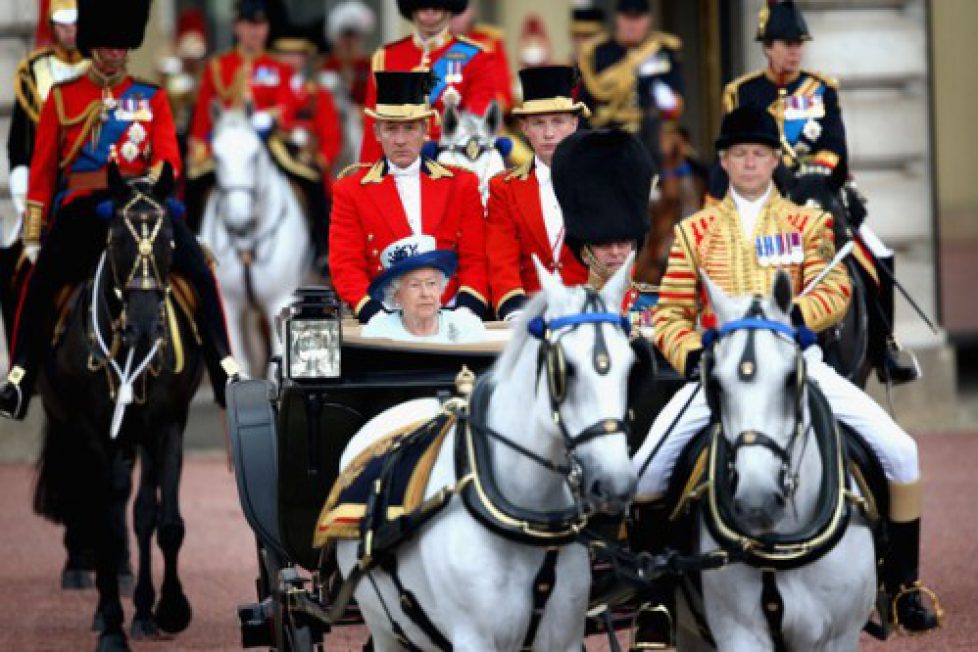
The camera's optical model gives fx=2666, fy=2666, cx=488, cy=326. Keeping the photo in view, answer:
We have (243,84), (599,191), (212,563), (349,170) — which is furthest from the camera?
(243,84)

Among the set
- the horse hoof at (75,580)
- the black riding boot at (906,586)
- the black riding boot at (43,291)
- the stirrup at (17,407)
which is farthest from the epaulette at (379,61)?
the black riding boot at (906,586)

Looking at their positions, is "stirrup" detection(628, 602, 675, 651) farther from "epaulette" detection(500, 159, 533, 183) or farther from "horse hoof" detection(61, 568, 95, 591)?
"horse hoof" detection(61, 568, 95, 591)

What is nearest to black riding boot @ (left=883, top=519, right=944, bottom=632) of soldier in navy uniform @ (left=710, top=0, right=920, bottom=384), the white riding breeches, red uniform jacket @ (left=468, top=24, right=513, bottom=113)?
the white riding breeches

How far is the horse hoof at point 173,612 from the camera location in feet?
33.6

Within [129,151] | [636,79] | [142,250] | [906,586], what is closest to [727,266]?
[906,586]

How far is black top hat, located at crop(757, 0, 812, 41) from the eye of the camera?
1168 centimetres

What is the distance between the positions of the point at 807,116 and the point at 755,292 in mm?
4607

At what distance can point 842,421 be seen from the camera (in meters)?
7.30

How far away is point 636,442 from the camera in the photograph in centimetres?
776

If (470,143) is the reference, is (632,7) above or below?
above

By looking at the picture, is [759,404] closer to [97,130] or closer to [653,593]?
[653,593]

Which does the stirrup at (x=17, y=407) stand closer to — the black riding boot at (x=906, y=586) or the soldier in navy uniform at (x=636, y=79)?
the black riding boot at (x=906, y=586)

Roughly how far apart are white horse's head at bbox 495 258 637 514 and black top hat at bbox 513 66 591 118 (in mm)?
2552

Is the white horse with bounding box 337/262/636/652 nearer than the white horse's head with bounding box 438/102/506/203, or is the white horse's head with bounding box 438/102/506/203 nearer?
the white horse with bounding box 337/262/636/652
